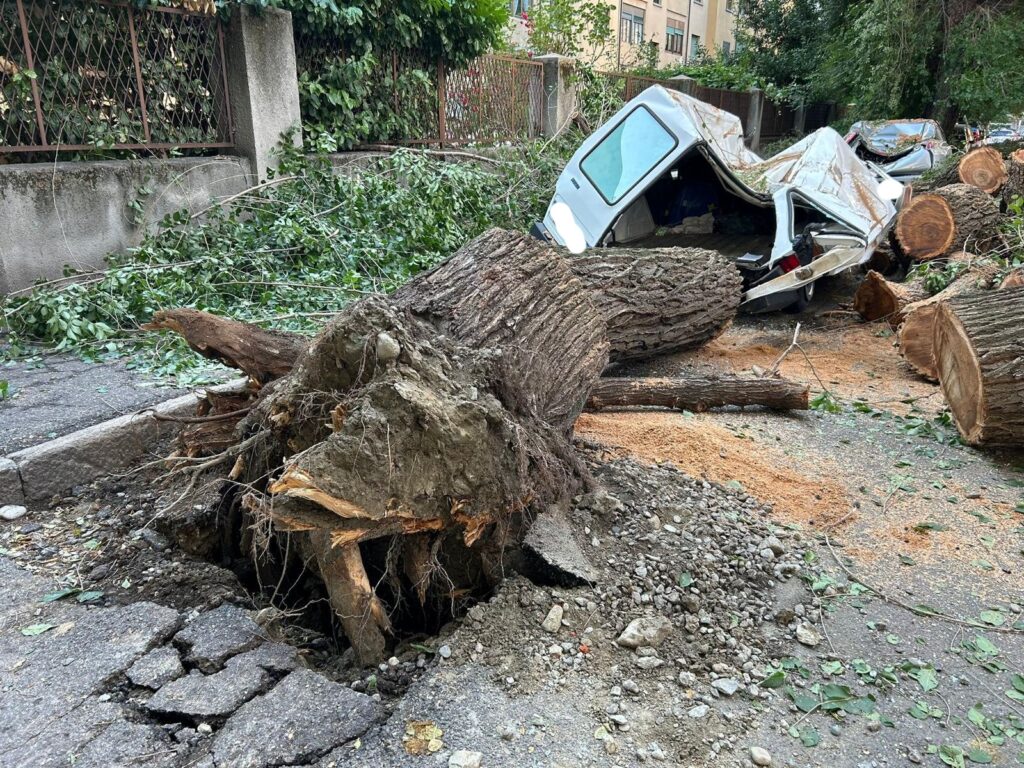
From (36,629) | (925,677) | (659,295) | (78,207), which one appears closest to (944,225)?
(659,295)

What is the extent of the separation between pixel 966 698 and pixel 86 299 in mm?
5706

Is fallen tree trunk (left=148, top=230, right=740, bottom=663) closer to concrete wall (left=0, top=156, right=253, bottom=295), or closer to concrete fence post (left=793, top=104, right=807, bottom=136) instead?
concrete wall (left=0, top=156, right=253, bottom=295)

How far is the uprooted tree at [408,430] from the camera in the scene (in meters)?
2.26

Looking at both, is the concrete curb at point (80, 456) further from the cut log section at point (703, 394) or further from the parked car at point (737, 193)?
the parked car at point (737, 193)

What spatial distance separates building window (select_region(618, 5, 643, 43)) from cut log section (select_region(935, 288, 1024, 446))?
95.8ft

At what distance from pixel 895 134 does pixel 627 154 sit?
9.90 meters

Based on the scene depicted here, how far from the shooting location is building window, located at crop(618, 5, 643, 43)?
99.3 feet

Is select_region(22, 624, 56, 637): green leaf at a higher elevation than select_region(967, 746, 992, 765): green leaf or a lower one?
higher

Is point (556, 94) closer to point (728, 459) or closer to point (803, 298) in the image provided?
point (803, 298)

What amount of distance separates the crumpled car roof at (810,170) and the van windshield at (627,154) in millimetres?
299

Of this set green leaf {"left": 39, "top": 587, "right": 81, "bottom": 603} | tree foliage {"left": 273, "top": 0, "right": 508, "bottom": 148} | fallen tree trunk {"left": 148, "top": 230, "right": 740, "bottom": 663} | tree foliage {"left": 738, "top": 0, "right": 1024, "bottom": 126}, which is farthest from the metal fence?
tree foliage {"left": 738, "top": 0, "right": 1024, "bottom": 126}

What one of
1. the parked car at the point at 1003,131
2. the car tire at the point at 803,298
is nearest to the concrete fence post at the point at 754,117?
the parked car at the point at 1003,131

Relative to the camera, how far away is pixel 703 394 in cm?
481

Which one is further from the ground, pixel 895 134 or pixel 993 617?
pixel 895 134
